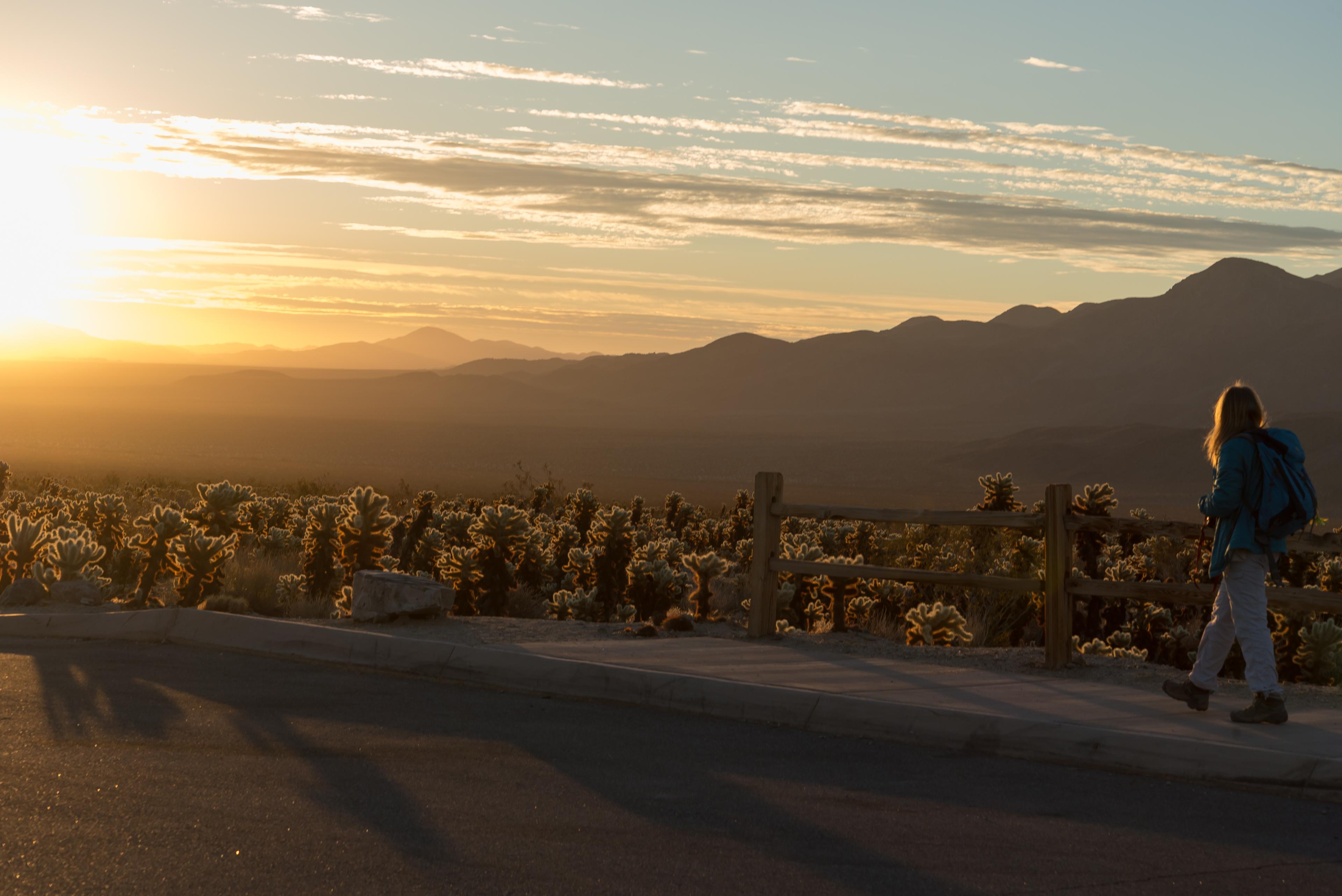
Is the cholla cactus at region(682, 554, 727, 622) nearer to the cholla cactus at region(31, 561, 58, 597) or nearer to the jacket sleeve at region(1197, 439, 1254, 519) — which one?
the jacket sleeve at region(1197, 439, 1254, 519)

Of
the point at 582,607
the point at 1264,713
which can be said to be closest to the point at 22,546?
the point at 582,607

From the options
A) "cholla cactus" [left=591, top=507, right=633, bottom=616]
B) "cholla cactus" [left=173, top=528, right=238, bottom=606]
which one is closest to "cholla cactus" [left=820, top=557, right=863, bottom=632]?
"cholla cactus" [left=591, top=507, right=633, bottom=616]

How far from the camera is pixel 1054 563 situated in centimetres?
831

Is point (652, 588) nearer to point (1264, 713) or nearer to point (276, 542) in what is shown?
point (276, 542)

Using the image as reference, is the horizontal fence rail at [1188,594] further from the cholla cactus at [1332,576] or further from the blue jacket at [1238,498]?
the cholla cactus at [1332,576]

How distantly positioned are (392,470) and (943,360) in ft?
367

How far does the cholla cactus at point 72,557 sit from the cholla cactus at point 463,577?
134 inches

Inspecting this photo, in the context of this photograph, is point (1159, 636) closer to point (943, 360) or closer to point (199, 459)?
point (199, 459)

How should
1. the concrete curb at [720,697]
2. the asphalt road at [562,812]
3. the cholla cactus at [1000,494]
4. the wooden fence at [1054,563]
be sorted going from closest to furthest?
the asphalt road at [562,812]
the concrete curb at [720,697]
the wooden fence at [1054,563]
the cholla cactus at [1000,494]

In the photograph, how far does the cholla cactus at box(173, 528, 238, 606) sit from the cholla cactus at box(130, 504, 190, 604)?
155 mm

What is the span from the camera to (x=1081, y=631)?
12.3 meters

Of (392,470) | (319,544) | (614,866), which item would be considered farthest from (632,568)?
(392,470)

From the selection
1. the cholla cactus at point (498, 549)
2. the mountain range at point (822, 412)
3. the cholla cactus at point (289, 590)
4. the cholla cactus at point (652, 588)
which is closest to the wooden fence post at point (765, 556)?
the cholla cactus at point (652, 588)

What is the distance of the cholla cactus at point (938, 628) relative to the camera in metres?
10.6
